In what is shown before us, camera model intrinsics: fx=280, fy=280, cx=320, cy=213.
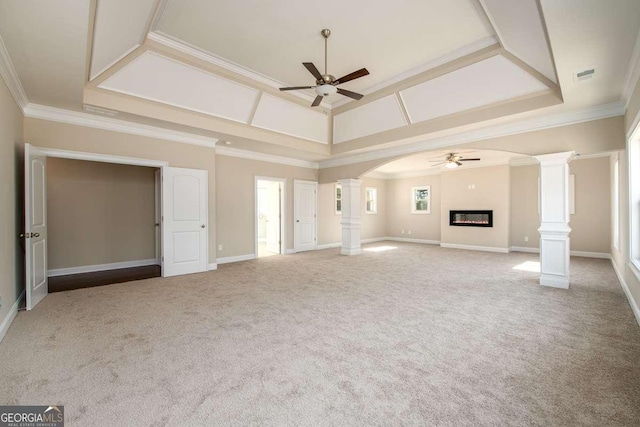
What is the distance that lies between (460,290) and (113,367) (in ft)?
13.9

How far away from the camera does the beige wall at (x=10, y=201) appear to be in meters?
2.88

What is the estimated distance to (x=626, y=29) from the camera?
7.43ft

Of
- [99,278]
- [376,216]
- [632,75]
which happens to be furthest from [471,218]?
[99,278]

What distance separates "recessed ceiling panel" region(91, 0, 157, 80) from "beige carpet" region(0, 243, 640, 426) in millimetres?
2967

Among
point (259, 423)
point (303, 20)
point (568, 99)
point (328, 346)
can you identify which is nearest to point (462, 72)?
point (568, 99)

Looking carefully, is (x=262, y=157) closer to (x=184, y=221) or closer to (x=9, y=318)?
(x=184, y=221)

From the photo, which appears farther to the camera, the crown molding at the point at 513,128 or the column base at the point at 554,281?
the column base at the point at 554,281

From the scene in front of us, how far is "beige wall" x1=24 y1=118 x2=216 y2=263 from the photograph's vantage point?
403cm

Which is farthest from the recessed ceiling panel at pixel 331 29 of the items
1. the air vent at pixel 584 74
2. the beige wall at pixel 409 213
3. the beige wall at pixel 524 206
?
the beige wall at pixel 409 213

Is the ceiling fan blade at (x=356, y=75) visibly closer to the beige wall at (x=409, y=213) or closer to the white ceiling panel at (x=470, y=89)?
the white ceiling panel at (x=470, y=89)

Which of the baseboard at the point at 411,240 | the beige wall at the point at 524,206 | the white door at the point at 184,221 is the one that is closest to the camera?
the white door at the point at 184,221

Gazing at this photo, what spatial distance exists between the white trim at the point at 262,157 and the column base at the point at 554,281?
586 cm

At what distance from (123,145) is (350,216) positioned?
512cm

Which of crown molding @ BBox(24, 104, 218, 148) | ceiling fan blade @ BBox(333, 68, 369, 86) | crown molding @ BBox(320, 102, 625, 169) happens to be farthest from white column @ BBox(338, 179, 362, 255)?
ceiling fan blade @ BBox(333, 68, 369, 86)
